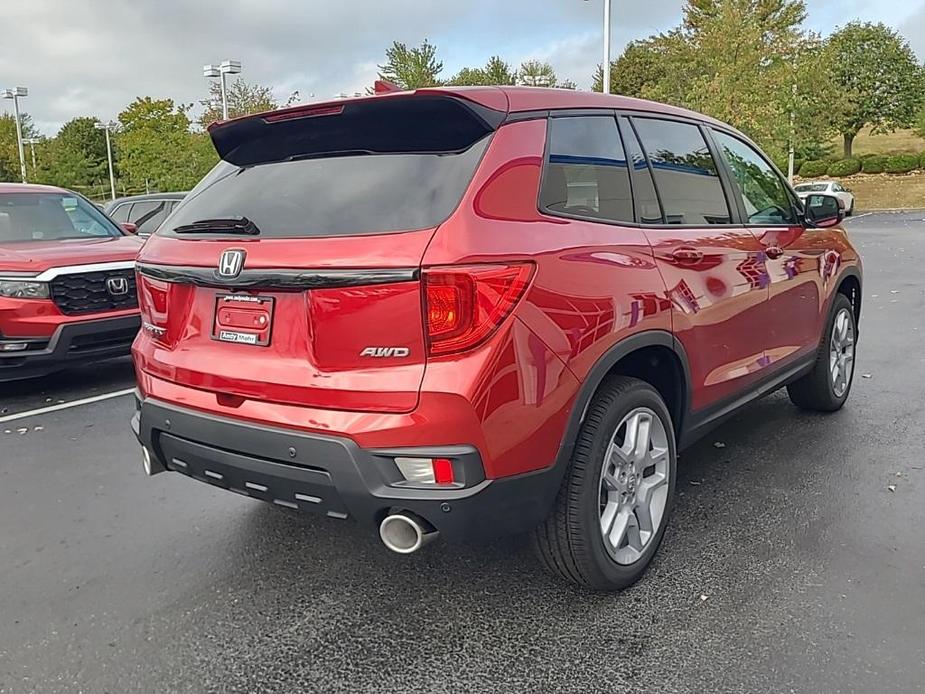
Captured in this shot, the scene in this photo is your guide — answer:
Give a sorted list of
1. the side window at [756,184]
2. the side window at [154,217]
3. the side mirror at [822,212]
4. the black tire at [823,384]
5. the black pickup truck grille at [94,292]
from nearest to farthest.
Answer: the side window at [756,184] < the side mirror at [822,212] < the black tire at [823,384] < the black pickup truck grille at [94,292] < the side window at [154,217]

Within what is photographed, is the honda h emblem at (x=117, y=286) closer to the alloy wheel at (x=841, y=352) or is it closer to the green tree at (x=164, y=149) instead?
the alloy wheel at (x=841, y=352)

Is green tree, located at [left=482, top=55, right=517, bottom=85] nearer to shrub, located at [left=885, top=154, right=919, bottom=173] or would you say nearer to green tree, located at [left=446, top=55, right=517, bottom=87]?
green tree, located at [left=446, top=55, right=517, bottom=87]

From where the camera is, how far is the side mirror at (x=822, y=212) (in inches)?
182

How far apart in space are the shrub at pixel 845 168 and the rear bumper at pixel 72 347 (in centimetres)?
4632

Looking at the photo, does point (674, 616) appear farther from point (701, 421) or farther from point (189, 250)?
point (189, 250)

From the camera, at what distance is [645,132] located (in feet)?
11.1

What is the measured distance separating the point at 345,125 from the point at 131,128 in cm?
3695

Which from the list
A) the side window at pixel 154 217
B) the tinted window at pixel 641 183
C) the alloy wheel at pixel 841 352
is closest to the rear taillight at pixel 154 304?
the tinted window at pixel 641 183

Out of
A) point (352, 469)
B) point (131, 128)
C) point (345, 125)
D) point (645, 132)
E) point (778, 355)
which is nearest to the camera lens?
point (352, 469)

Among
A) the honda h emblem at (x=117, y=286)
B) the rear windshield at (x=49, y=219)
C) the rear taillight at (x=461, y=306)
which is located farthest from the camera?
the rear windshield at (x=49, y=219)

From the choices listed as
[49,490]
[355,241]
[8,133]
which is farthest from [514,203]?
[8,133]

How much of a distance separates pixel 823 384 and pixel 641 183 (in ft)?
7.98

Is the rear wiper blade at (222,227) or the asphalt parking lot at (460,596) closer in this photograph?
the asphalt parking lot at (460,596)

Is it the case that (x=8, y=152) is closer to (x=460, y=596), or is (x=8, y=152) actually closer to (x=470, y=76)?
(x=470, y=76)
